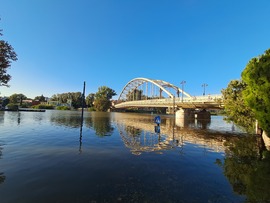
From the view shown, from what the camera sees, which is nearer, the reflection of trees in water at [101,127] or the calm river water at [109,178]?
the calm river water at [109,178]

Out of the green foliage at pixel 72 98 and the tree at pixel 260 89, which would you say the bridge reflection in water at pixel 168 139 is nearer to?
the tree at pixel 260 89

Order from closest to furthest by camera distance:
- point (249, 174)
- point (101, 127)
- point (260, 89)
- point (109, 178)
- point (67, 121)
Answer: point (109, 178), point (249, 174), point (260, 89), point (101, 127), point (67, 121)

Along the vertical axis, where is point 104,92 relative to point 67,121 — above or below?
above

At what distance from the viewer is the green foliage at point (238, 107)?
19531mm

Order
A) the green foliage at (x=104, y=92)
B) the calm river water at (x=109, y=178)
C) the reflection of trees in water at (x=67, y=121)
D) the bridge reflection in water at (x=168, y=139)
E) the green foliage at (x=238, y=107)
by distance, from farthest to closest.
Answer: the green foliage at (x=104, y=92), the reflection of trees in water at (x=67, y=121), the green foliage at (x=238, y=107), the bridge reflection in water at (x=168, y=139), the calm river water at (x=109, y=178)

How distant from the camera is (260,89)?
1405cm

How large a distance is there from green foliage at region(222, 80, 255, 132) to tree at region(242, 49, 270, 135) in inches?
184

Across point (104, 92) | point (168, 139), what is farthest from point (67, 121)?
point (104, 92)

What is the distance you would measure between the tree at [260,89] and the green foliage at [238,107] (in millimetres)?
4673

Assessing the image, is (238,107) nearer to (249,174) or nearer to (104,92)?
(249,174)

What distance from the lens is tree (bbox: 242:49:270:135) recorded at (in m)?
13.7

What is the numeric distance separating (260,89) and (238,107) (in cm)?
641

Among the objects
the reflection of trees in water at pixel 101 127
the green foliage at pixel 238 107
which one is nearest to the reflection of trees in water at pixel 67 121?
the reflection of trees in water at pixel 101 127

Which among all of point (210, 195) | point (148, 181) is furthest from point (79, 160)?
point (210, 195)
